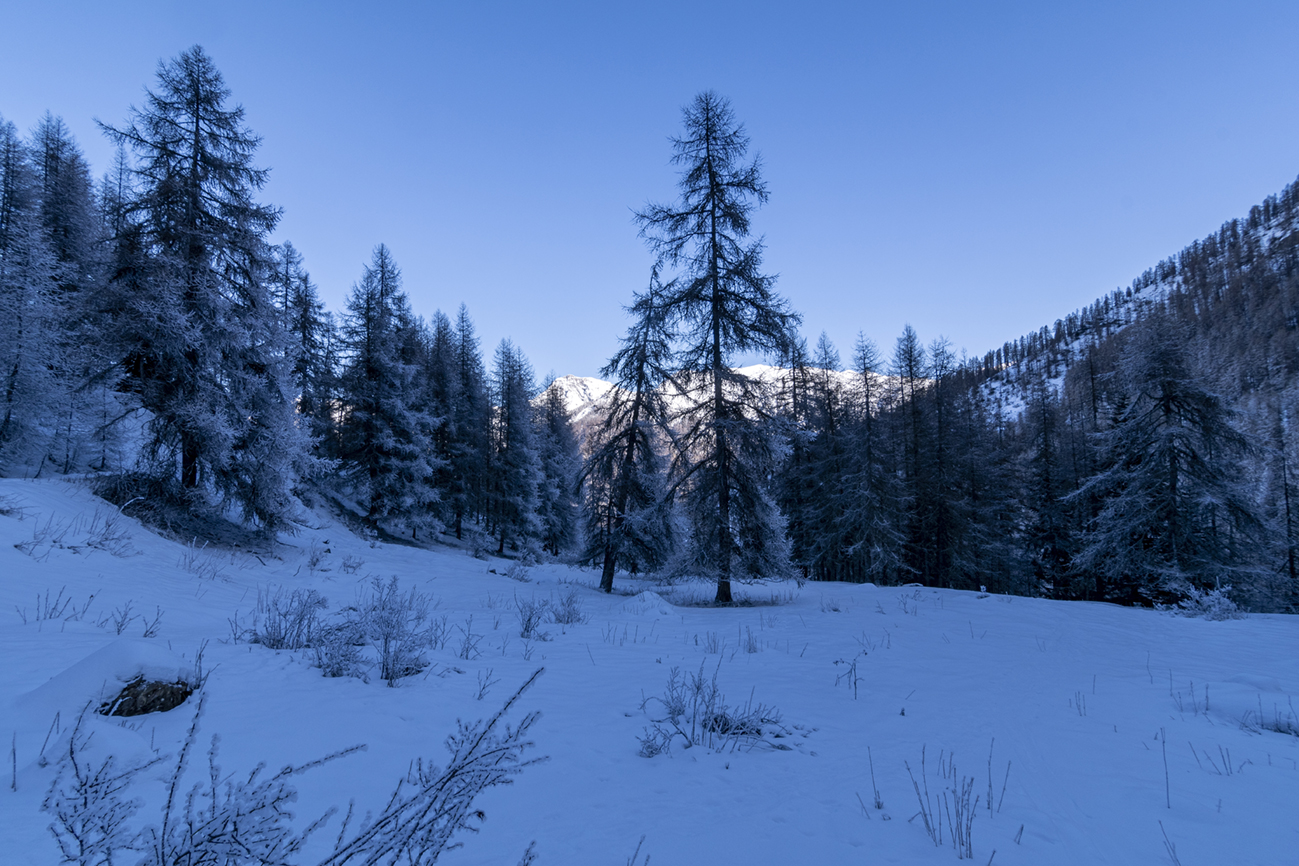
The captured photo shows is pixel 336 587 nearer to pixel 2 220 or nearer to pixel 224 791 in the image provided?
pixel 224 791

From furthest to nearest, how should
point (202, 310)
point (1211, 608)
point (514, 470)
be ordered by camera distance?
point (514, 470)
point (202, 310)
point (1211, 608)

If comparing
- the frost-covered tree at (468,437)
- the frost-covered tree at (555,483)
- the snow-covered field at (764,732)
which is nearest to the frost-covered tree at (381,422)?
the frost-covered tree at (468,437)

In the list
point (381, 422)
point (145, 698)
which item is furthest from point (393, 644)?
point (381, 422)

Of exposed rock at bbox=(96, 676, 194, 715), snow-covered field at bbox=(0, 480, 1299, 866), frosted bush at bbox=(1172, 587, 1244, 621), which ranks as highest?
exposed rock at bbox=(96, 676, 194, 715)

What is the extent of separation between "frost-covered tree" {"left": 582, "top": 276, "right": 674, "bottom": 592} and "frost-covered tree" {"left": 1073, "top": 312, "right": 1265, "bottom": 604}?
52.2ft

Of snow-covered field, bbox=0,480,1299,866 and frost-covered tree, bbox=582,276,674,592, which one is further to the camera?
frost-covered tree, bbox=582,276,674,592

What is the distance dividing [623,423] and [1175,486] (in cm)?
1851

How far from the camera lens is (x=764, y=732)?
3.71m

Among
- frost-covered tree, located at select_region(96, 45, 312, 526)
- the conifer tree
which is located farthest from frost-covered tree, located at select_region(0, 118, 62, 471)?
the conifer tree

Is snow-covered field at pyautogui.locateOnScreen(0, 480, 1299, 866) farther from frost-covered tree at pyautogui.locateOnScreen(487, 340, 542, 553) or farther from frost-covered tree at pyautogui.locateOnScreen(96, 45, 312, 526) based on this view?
frost-covered tree at pyautogui.locateOnScreen(487, 340, 542, 553)

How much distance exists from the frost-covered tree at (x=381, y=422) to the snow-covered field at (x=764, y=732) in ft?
Result: 53.2

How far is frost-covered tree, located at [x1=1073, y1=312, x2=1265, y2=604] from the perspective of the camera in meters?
16.7

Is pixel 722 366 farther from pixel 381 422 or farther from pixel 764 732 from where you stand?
pixel 381 422

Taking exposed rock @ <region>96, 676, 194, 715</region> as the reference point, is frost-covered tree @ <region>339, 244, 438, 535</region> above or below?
above
